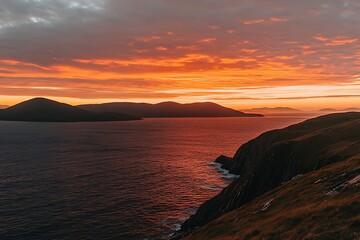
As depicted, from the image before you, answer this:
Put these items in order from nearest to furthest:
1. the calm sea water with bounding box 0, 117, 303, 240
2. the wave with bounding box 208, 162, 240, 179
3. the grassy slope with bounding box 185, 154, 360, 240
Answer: the grassy slope with bounding box 185, 154, 360, 240 → the calm sea water with bounding box 0, 117, 303, 240 → the wave with bounding box 208, 162, 240, 179

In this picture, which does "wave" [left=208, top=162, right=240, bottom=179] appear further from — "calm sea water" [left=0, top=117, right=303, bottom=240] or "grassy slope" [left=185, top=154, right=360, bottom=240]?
"grassy slope" [left=185, top=154, right=360, bottom=240]

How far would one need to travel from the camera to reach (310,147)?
2635 inches

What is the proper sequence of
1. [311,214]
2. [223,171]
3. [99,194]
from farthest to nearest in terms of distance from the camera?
[223,171] < [99,194] < [311,214]

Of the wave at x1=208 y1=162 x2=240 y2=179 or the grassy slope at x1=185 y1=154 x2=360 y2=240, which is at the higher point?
the grassy slope at x1=185 y1=154 x2=360 y2=240

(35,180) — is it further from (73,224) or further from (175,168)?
(175,168)

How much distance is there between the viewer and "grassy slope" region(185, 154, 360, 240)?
23422 mm

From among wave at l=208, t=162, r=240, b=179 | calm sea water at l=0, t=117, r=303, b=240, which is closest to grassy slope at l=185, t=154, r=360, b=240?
calm sea water at l=0, t=117, r=303, b=240

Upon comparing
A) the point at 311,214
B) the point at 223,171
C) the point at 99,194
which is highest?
the point at 311,214

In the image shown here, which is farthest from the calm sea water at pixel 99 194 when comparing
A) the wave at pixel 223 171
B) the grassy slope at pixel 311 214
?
the grassy slope at pixel 311 214

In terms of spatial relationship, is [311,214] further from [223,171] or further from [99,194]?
[223,171]

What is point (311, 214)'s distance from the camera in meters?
27.4

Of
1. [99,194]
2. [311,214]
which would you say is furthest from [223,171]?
[311,214]

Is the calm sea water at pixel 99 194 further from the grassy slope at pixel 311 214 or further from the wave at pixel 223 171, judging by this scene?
the grassy slope at pixel 311 214

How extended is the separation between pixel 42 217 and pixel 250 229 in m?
51.8
